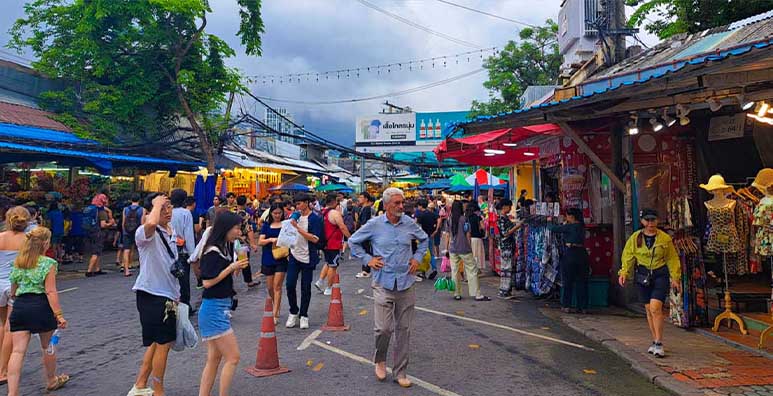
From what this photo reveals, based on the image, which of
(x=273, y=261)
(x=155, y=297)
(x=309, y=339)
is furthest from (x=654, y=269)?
(x=155, y=297)

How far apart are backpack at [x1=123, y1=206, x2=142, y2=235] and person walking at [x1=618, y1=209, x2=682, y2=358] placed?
10.5m

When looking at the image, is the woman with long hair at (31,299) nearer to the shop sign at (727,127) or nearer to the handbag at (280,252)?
the handbag at (280,252)

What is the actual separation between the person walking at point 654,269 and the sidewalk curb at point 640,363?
11.0 inches

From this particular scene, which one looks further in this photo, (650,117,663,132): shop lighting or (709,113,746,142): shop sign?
(709,113,746,142): shop sign

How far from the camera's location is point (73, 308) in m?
8.38

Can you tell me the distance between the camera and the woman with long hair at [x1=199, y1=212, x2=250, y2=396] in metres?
3.96

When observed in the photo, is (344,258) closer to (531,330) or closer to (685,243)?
(531,330)

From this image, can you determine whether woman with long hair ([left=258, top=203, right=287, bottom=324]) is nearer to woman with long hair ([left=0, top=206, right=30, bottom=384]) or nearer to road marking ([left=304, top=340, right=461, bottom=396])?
road marking ([left=304, top=340, right=461, bottom=396])

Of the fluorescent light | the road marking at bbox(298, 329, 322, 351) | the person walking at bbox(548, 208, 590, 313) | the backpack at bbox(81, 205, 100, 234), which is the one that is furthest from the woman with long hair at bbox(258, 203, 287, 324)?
the backpack at bbox(81, 205, 100, 234)

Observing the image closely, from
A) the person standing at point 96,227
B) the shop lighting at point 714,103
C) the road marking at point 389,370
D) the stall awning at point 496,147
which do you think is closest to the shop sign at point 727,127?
the shop lighting at point 714,103

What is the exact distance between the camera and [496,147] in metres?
11.3

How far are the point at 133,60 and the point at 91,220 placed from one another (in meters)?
7.47

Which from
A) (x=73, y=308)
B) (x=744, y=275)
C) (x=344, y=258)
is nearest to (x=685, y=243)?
(x=744, y=275)

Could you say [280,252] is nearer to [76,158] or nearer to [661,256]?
[661,256]
